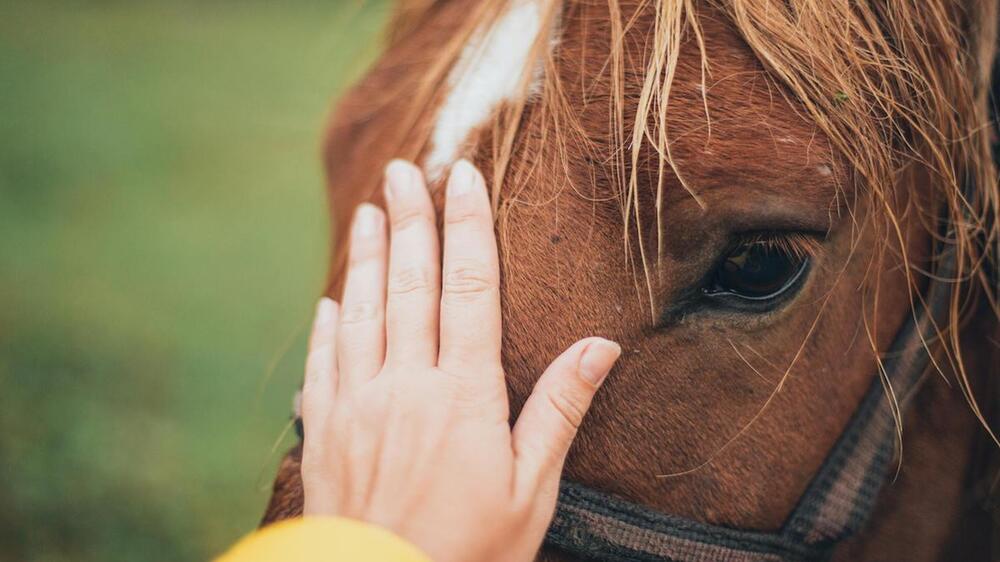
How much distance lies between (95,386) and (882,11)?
3199 millimetres

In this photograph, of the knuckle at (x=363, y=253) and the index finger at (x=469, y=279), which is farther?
the knuckle at (x=363, y=253)

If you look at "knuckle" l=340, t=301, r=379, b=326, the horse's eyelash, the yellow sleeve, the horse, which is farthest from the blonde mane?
the yellow sleeve

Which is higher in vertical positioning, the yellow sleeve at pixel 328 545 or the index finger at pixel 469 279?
the index finger at pixel 469 279

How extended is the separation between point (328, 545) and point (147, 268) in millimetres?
3926

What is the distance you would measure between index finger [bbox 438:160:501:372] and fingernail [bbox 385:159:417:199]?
81 millimetres

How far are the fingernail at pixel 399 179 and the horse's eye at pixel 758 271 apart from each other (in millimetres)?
479

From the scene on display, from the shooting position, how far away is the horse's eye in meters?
1.06

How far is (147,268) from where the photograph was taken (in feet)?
14.0

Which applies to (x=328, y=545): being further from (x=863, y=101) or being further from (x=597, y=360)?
(x=863, y=101)

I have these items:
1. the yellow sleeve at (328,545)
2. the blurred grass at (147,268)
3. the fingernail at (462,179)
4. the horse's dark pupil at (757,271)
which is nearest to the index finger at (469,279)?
the fingernail at (462,179)

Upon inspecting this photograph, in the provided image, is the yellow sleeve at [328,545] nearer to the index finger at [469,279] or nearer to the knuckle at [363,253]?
the index finger at [469,279]

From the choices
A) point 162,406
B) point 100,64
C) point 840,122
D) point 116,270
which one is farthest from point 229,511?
point 100,64

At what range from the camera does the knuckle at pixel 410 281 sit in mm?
1034

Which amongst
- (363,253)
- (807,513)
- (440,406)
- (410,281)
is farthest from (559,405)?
(807,513)
